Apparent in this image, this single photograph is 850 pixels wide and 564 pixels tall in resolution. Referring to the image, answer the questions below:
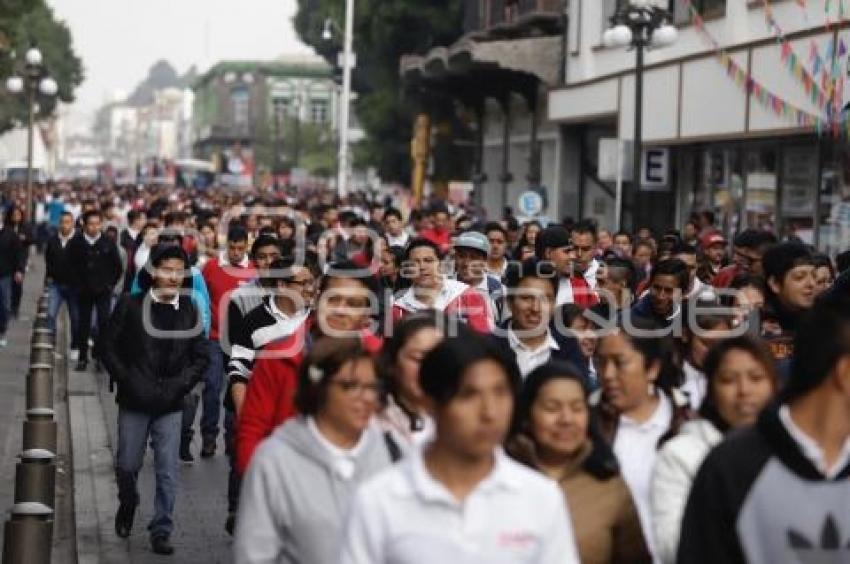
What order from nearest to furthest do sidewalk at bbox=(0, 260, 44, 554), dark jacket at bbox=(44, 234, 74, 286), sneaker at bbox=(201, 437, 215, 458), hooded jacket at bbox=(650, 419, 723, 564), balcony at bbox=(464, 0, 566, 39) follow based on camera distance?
hooded jacket at bbox=(650, 419, 723, 564)
sidewalk at bbox=(0, 260, 44, 554)
sneaker at bbox=(201, 437, 215, 458)
dark jacket at bbox=(44, 234, 74, 286)
balcony at bbox=(464, 0, 566, 39)

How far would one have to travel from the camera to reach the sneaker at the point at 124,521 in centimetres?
1090

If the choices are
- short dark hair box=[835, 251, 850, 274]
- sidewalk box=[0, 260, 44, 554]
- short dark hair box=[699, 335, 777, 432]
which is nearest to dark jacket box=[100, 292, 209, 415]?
sidewalk box=[0, 260, 44, 554]

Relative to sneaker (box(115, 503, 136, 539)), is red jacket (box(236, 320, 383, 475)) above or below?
above

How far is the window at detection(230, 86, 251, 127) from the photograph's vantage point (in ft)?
489

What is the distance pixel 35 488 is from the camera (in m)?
9.91

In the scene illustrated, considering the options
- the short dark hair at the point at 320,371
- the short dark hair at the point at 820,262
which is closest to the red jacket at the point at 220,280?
the short dark hair at the point at 820,262

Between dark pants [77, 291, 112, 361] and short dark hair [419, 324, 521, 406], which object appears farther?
dark pants [77, 291, 112, 361]

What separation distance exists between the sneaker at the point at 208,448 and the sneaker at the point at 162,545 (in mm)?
3424

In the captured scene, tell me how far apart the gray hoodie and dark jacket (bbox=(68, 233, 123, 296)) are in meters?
14.5

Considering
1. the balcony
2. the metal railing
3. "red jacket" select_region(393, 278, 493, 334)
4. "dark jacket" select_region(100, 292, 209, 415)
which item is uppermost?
the balcony

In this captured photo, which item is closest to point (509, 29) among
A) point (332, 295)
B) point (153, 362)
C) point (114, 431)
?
point (114, 431)

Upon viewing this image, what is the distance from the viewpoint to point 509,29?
136 feet

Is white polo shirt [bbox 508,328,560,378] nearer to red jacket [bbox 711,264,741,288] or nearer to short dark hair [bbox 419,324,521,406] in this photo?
short dark hair [bbox 419,324,521,406]

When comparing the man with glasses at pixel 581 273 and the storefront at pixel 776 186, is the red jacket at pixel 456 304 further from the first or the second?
the storefront at pixel 776 186
